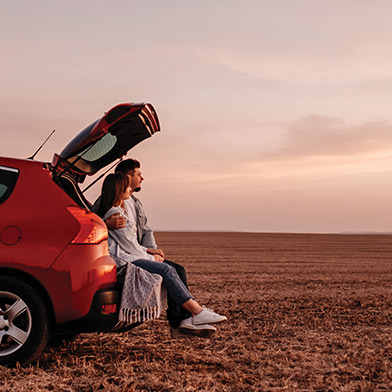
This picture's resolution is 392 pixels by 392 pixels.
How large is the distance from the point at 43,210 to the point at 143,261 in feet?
3.50

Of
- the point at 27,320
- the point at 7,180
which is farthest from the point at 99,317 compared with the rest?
the point at 7,180

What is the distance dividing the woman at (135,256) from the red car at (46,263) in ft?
1.36

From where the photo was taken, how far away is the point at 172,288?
535 cm

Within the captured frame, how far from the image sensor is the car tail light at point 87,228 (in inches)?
191

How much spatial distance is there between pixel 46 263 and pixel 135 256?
3.21ft

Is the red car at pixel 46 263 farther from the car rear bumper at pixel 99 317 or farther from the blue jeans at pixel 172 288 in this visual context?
the blue jeans at pixel 172 288

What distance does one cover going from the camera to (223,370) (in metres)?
5.08

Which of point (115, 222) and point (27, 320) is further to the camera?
point (115, 222)

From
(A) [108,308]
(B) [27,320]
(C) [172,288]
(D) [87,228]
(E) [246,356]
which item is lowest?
(E) [246,356]

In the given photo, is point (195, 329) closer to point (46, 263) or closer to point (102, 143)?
point (46, 263)

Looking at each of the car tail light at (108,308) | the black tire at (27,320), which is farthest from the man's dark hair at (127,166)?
the black tire at (27,320)

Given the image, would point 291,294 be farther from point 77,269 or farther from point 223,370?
point 77,269

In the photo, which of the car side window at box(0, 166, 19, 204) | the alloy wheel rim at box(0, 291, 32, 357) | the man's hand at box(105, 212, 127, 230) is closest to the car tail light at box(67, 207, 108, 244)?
the man's hand at box(105, 212, 127, 230)

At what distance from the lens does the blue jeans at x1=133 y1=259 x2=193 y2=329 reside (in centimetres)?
536
